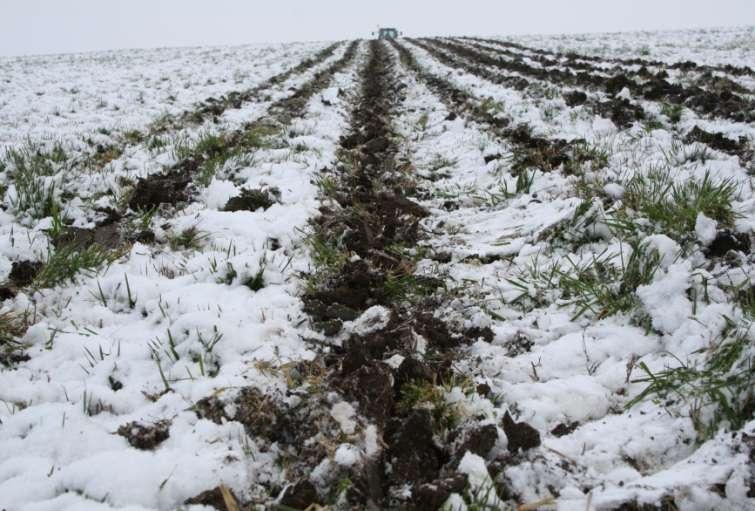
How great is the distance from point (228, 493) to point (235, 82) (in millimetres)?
11875

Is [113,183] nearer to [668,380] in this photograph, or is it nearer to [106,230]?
[106,230]

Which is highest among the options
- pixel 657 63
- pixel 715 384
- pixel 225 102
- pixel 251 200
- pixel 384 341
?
pixel 657 63

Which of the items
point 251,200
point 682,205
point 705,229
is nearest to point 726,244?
point 705,229

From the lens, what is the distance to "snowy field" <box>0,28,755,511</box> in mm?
1721

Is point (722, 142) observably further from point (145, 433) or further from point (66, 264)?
point (66, 264)

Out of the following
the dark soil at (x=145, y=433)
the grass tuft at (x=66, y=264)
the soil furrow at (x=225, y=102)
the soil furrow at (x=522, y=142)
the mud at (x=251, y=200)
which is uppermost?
the soil furrow at (x=225, y=102)

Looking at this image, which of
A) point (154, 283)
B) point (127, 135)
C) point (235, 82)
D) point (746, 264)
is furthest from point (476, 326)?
point (235, 82)

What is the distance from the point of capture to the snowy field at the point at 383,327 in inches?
67.7

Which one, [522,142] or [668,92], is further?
[668,92]

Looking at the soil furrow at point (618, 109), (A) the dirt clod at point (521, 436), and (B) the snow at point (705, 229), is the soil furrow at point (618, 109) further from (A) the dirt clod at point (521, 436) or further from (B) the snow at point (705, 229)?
(A) the dirt clod at point (521, 436)

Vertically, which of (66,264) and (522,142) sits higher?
(522,142)

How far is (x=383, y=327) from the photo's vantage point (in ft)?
8.35

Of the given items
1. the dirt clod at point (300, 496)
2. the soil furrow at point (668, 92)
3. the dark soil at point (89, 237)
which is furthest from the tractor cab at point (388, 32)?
the dirt clod at point (300, 496)

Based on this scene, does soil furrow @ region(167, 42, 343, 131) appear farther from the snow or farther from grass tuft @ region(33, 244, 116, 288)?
the snow
